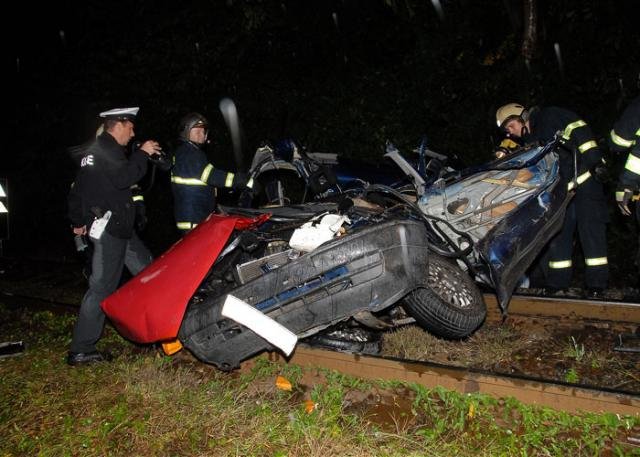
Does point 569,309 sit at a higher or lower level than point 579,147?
lower

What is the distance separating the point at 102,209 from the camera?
4.05 meters

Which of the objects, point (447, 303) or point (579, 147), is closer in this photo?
point (447, 303)

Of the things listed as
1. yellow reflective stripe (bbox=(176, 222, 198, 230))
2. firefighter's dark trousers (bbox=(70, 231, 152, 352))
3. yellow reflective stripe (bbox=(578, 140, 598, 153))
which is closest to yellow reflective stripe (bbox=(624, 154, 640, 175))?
yellow reflective stripe (bbox=(578, 140, 598, 153))

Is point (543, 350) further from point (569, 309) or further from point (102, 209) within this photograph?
point (102, 209)

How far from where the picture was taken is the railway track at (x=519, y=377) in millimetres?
2783

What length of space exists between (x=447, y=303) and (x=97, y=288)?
9.05 feet

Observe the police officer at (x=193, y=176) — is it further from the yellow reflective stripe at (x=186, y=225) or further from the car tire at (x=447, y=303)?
the car tire at (x=447, y=303)

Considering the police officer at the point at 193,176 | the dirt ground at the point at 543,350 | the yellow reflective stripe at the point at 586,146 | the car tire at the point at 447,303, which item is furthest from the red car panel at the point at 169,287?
the yellow reflective stripe at the point at 586,146

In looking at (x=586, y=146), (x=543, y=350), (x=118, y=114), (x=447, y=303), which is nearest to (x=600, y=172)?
(x=586, y=146)

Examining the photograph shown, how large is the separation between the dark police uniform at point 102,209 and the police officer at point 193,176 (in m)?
0.90

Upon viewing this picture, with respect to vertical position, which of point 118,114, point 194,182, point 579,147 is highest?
point 118,114

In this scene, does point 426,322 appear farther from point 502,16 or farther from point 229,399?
point 502,16

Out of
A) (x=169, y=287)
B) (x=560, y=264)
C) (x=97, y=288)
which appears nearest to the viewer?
(x=169, y=287)

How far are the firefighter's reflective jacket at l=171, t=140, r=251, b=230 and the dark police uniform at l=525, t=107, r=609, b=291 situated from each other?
2932mm
